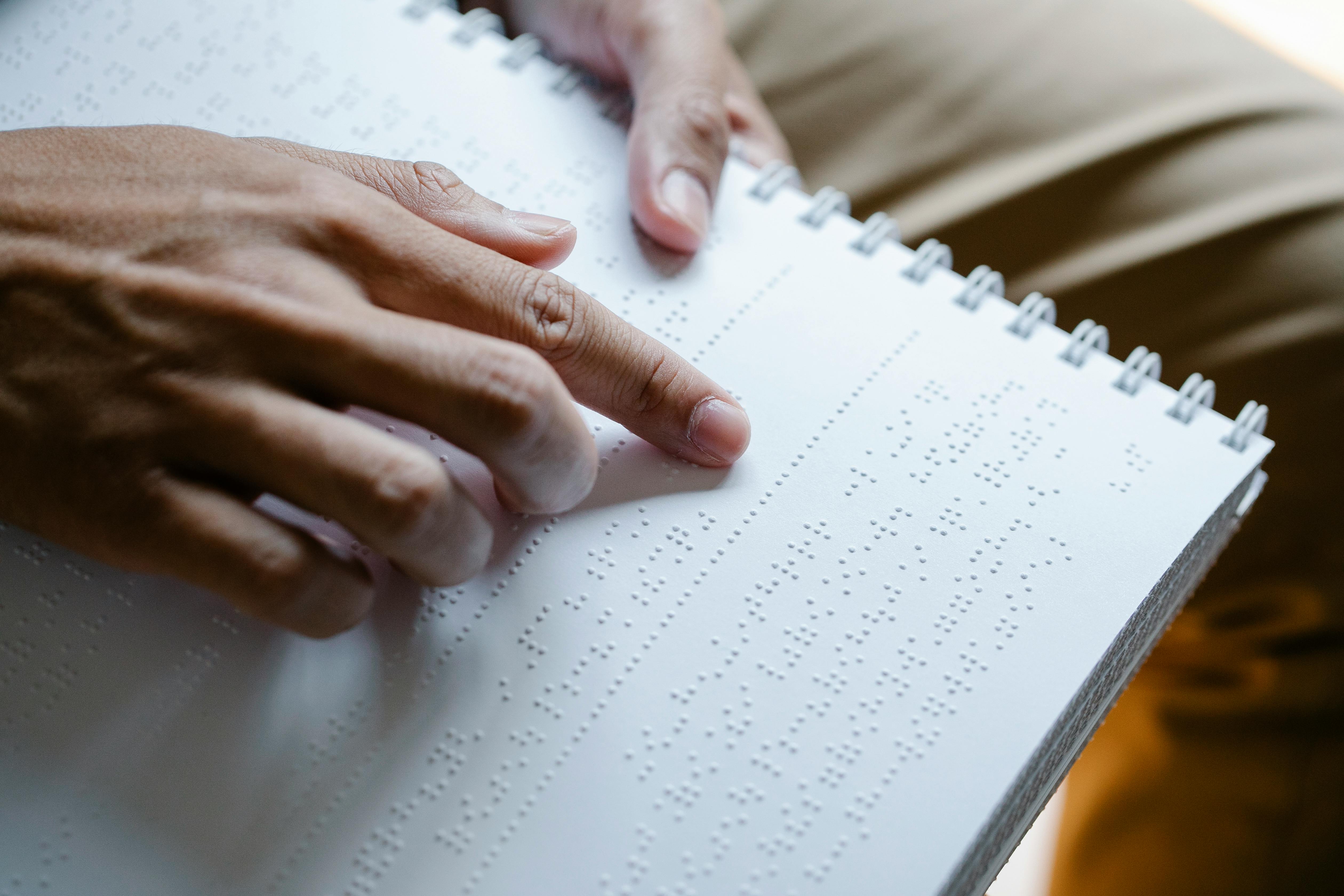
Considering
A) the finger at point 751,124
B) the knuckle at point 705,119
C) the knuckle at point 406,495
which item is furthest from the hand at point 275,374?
the finger at point 751,124

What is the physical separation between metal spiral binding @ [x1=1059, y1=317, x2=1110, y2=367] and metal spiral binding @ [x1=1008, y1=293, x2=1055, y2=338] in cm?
2

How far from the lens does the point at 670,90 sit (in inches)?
29.0

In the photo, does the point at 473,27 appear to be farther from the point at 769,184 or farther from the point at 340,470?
the point at 340,470

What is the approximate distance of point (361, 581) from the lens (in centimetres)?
48

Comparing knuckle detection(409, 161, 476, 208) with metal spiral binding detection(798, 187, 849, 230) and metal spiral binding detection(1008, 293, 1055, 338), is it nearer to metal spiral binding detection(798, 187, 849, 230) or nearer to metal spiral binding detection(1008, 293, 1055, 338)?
metal spiral binding detection(798, 187, 849, 230)

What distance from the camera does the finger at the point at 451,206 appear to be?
1.88 ft

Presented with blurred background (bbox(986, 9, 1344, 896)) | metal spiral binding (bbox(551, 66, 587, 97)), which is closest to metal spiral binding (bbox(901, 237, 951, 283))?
metal spiral binding (bbox(551, 66, 587, 97))

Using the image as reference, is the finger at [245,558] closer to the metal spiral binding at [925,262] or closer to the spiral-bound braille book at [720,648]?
the spiral-bound braille book at [720,648]

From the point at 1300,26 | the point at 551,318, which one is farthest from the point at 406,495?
the point at 1300,26

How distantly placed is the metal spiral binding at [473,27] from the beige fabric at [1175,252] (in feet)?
0.84

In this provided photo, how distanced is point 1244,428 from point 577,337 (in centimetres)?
42

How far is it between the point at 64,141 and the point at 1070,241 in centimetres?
73

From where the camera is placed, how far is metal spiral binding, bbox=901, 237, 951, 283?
65 centimetres

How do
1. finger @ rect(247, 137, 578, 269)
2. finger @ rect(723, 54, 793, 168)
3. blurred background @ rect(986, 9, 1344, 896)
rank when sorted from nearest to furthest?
finger @ rect(247, 137, 578, 269) → finger @ rect(723, 54, 793, 168) → blurred background @ rect(986, 9, 1344, 896)
